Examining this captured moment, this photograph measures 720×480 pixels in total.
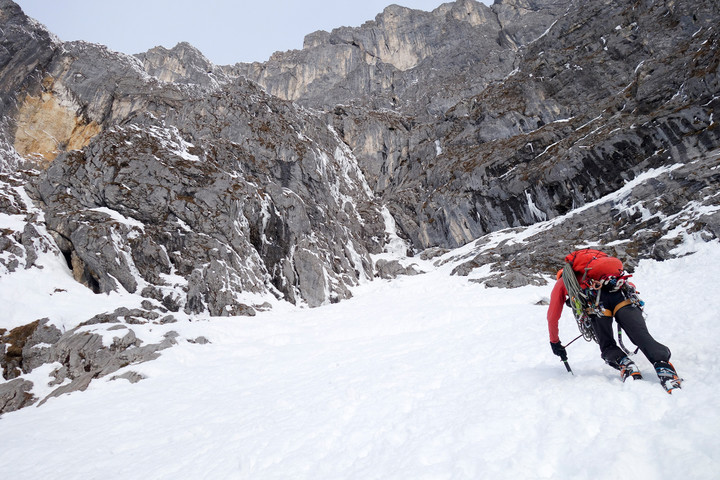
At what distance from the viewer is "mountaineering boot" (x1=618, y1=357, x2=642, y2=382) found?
4086 mm

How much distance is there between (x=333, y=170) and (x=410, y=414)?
55.4m

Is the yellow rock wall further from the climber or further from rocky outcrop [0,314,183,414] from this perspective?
the climber

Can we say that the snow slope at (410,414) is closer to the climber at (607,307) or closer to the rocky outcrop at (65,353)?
the climber at (607,307)

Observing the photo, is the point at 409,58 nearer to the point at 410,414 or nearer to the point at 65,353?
the point at 65,353

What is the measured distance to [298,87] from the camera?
117m

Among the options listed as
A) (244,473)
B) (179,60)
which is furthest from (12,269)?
(179,60)

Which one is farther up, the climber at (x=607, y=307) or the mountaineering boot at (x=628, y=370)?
the climber at (x=607, y=307)

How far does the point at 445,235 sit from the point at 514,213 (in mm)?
10719

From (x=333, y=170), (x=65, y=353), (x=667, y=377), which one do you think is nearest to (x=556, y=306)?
(x=667, y=377)

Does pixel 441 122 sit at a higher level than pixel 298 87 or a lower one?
lower

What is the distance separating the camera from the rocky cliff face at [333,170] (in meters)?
23.2

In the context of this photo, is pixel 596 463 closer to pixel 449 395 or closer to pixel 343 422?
pixel 449 395

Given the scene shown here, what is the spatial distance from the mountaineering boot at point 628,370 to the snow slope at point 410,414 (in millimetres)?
163

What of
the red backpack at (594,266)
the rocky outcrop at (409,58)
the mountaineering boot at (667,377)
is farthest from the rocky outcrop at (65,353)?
the rocky outcrop at (409,58)
